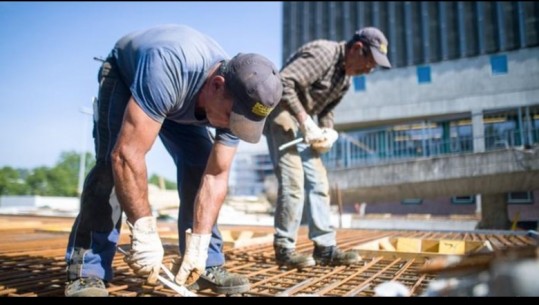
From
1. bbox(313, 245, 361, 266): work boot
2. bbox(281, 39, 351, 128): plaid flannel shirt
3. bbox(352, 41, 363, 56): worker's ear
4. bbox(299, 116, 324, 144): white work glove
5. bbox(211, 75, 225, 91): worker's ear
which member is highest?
bbox(352, 41, 363, 56): worker's ear

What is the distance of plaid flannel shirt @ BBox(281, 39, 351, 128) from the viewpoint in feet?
8.04

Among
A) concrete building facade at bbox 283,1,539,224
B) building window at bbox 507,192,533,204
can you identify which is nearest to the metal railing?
concrete building facade at bbox 283,1,539,224

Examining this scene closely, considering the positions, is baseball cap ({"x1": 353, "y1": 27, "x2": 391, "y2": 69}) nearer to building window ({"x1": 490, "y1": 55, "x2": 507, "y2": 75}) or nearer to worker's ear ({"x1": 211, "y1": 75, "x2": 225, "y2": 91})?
worker's ear ({"x1": 211, "y1": 75, "x2": 225, "y2": 91})

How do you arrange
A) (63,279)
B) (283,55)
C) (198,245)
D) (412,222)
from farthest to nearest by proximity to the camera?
1. (283,55)
2. (412,222)
3. (63,279)
4. (198,245)

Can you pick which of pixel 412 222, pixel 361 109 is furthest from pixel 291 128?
pixel 361 109

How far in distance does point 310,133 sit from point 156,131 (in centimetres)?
122

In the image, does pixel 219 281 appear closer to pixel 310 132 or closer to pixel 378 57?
pixel 310 132

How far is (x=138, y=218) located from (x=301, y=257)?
1.05 metres

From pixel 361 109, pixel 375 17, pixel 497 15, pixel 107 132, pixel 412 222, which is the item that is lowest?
pixel 412 222

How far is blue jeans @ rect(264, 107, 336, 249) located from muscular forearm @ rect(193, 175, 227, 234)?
74 cm

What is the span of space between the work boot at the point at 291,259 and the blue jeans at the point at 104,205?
1.64 feet

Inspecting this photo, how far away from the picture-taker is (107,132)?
1.71 metres

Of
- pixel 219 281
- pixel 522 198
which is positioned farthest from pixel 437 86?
pixel 219 281

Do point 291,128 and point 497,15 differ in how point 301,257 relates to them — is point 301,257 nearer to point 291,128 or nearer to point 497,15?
point 291,128
